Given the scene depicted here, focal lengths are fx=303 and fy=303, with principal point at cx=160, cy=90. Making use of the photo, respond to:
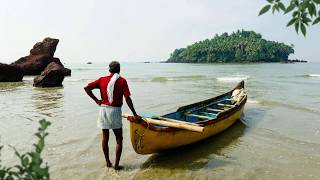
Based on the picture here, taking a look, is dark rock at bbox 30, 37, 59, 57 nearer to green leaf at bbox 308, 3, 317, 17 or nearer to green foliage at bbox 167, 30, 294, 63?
green leaf at bbox 308, 3, 317, 17

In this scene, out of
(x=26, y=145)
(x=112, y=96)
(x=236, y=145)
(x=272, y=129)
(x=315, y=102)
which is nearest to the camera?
(x=112, y=96)

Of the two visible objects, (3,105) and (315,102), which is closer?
(3,105)


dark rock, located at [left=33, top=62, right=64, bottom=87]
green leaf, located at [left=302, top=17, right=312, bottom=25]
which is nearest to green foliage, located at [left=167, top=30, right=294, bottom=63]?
dark rock, located at [left=33, top=62, right=64, bottom=87]

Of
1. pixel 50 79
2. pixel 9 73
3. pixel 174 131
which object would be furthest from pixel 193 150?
pixel 9 73

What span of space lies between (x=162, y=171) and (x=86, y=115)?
280 inches

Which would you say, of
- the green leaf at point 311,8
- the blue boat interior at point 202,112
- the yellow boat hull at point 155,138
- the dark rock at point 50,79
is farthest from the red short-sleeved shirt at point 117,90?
the dark rock at point 50,79

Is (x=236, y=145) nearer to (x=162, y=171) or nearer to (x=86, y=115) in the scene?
(x=162, y=171)

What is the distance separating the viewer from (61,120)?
11.9 meters

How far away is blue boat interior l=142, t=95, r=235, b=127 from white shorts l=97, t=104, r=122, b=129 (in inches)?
54.5

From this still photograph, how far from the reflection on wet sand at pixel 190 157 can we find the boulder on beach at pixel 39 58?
128ft

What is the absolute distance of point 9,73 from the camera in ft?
102

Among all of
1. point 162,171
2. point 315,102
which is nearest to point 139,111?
point 162,171

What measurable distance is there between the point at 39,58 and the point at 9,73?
43.7 ft

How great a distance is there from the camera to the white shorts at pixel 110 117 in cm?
636
